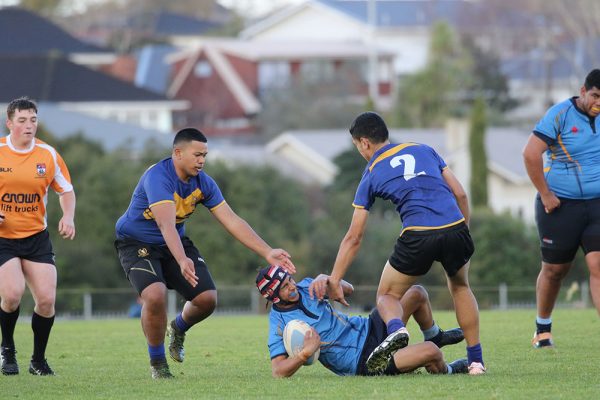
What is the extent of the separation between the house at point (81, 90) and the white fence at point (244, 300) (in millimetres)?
44470

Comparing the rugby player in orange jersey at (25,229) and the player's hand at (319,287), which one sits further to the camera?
the rugby player in orange jersey at (25,229)

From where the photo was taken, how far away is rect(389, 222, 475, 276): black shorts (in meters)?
11.3

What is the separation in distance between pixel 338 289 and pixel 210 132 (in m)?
80.9

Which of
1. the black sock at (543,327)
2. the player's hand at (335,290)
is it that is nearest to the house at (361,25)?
the black sock at (543,327)

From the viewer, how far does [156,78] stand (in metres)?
105

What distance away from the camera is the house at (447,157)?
6044 cm

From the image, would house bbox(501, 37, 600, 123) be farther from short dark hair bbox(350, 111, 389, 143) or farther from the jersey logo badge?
short dark hair bbox(350, 111, 389, 143)

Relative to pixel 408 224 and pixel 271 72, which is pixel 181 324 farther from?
pixel 271 72

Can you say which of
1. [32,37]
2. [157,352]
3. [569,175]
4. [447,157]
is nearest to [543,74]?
[32,37]

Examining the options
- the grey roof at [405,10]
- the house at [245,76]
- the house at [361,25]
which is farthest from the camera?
the grey roof at [405,10]

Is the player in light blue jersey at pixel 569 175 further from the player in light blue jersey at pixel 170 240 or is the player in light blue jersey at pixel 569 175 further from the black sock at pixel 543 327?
the player in light blue jersey at pixel 170 240

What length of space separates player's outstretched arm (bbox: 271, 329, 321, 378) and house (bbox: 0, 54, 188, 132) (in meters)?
69.8

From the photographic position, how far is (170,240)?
11516 millimetres

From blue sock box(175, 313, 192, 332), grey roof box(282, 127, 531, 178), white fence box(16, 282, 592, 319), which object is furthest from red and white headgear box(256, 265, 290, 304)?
grey roof box(282, 127, 531, 178)
